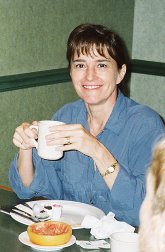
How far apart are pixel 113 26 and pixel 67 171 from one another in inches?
96.5

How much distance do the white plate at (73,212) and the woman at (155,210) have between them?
770 millimetres

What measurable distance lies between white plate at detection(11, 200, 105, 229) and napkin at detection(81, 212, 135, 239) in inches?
1.8

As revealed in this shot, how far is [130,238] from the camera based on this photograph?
4.87ft

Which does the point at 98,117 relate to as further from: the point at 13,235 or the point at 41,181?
the point at 13,235

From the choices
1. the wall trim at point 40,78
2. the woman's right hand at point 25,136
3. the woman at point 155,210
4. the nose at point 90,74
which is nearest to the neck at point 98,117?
the nose at point 90,74

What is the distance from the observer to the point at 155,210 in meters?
0.91

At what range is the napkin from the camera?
1599 mm


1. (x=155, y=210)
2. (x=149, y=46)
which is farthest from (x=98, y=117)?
(x=149, y=46)

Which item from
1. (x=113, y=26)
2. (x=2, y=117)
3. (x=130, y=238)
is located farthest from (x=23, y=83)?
(x=130, y=238)

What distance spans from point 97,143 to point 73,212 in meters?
0.24

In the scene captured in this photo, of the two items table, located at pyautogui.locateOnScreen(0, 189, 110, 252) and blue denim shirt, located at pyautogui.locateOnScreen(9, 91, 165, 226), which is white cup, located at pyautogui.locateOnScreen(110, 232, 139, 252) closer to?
table, located at pyautogui.locateOnScreen(0, 189, 110, 252)

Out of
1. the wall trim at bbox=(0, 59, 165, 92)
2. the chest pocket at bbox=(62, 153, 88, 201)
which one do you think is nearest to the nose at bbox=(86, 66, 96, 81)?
the chest pocket at bbox=(62, 153, 88, 201)

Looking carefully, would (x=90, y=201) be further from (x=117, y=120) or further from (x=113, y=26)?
(x=113, y=26)

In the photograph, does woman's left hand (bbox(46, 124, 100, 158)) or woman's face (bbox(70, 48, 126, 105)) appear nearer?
woman's left hand (bbox(46, 124, 100, 158))
